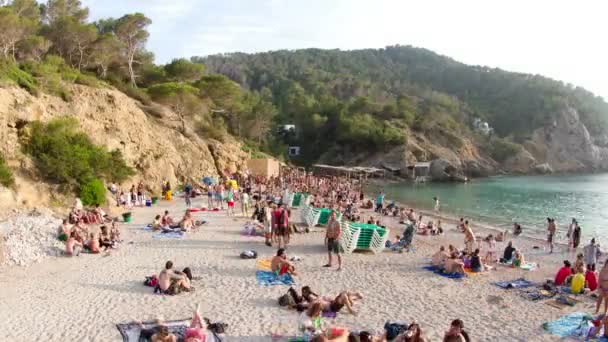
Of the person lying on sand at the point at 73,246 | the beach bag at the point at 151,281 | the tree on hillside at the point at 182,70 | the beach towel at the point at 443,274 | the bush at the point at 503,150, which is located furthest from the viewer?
the bush at the point at 503,150

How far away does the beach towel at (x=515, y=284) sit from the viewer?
11359 millimetres

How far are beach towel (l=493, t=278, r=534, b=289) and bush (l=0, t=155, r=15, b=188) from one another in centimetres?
1597

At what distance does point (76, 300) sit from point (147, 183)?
1637 cm

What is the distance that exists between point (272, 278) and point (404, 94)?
268 ft

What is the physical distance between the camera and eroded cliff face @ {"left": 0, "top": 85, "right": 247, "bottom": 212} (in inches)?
688

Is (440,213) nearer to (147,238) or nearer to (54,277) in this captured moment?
(147,238)

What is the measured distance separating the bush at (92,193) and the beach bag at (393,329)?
1429 cm

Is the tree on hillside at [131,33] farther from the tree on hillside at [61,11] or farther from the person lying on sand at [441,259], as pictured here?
the person lying on sand at [441,259]

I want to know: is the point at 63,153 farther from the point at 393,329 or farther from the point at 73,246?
the point at 393,329

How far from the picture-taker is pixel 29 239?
12.5 meters

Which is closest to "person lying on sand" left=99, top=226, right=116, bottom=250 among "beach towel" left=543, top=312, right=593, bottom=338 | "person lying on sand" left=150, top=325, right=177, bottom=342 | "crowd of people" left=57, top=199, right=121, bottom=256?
"crowd of people" left=57, top=199, right=121, bottom=256

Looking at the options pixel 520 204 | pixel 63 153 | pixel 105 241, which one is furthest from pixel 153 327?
pixel 520 204

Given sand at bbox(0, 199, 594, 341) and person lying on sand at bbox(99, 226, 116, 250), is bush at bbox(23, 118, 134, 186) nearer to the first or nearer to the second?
person lying on sand at bbox(99, 226, 116, 250)

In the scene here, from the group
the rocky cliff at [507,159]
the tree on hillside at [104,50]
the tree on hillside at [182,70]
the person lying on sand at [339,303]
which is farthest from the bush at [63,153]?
the rocky cliff at [507,159]
